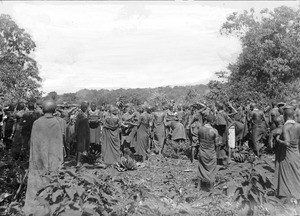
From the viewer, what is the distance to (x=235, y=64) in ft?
108

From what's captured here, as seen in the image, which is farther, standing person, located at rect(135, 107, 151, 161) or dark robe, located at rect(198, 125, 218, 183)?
standing person, located at rect(135, 107, 151, 161)

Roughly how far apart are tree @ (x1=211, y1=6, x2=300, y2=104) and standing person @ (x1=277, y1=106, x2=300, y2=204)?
20818mm

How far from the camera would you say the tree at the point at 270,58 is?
28406 millimetres

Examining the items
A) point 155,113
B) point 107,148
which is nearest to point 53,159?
point 107,148

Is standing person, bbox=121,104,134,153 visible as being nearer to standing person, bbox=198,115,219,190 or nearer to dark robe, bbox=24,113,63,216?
standing person, bbox=198,115,219,190

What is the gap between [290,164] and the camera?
291 inches

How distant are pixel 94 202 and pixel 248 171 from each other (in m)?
2.80

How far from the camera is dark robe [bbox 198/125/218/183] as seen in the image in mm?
8836

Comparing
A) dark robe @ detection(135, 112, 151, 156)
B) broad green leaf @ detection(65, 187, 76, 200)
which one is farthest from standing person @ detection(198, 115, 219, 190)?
dark robe @ detection(135, 112, 151, 156)

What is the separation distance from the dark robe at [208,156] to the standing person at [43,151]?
3740mm

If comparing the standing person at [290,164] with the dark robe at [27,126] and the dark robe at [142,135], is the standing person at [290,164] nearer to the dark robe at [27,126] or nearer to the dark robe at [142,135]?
the dark robe at [142,135]

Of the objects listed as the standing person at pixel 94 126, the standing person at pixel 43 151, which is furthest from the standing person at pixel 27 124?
the standing person at pixel 43 151

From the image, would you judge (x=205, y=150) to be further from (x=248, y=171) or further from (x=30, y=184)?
(x=30, y=184)

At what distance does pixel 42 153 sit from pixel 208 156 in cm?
405
